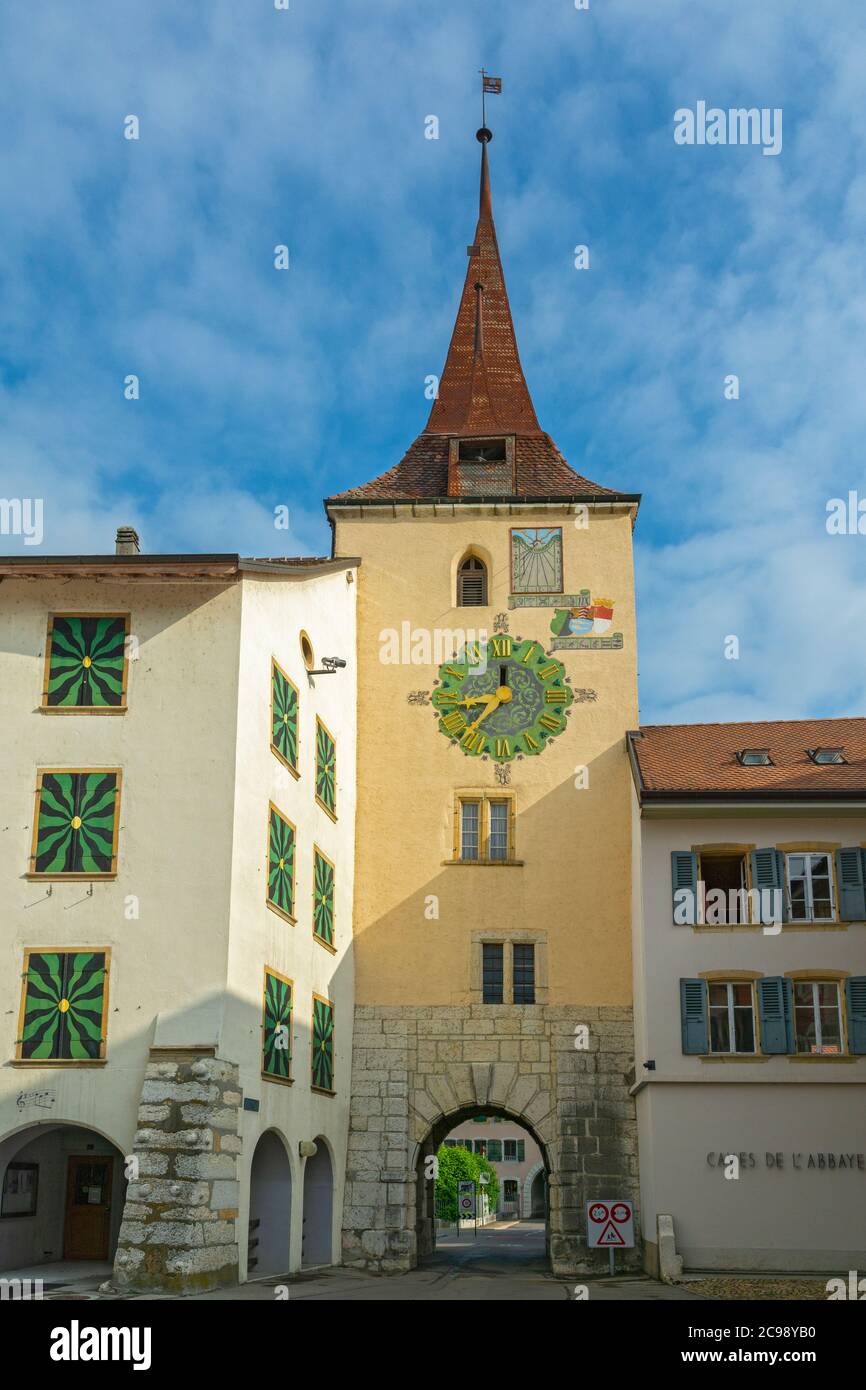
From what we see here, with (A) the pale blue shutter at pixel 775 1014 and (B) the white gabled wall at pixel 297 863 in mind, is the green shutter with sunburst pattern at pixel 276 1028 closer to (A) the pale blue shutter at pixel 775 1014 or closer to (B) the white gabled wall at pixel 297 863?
(B) the white gabled wall at pixel 297 863

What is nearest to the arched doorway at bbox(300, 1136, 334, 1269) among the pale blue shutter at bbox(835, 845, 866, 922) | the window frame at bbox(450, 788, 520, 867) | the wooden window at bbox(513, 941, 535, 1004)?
the wooden window at bbox(513, 941, 535, 1004)

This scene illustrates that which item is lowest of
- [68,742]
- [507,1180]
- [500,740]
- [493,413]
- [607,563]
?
[507,1180]

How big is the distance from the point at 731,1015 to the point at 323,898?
722 centimetres

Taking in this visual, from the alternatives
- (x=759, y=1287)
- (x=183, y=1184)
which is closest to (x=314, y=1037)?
(x=183, y=1184)

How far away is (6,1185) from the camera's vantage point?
21.1 m

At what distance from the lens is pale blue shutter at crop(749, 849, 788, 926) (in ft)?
80.0

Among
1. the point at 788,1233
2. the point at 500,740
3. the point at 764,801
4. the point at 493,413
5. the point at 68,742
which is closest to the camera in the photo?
the point at 68,742

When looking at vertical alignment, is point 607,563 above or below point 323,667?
above

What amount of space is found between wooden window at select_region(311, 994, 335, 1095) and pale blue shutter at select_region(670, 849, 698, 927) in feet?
20.4

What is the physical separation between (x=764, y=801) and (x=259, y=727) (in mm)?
9155

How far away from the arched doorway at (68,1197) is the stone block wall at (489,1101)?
14.3 feet

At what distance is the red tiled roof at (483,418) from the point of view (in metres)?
30.8
